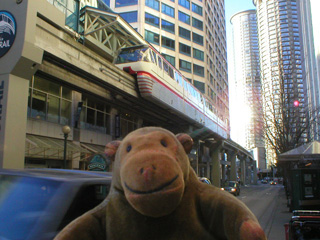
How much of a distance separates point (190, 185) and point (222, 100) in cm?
6325

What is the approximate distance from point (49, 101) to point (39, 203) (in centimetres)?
1372

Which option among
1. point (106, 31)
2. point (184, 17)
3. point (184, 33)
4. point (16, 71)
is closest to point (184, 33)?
point (184, 33)

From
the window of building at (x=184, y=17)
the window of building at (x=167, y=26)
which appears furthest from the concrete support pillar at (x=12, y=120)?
the window of building at (x=184, y=17)

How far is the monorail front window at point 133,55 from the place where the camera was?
1819cm

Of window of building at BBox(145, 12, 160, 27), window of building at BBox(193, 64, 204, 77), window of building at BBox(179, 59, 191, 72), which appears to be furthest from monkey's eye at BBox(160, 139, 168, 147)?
window of building at BBox(193, 64, 204, 77)

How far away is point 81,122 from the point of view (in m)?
17.6

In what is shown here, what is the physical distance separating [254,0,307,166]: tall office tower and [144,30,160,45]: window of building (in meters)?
18.2

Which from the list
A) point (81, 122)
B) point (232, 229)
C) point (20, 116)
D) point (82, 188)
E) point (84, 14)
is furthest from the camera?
point (84, 14)

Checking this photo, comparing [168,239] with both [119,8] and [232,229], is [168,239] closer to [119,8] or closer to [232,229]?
[232,229]

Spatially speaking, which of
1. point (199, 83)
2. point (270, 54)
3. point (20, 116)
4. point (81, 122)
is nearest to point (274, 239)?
point (20, 116)

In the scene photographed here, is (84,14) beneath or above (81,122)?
above

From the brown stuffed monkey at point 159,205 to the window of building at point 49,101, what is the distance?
13.4 metres

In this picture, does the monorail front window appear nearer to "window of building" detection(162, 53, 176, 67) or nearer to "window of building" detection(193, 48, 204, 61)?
Answer: "window of building" detection(162, 53, 176, 67)

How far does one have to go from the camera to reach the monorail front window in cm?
1819
